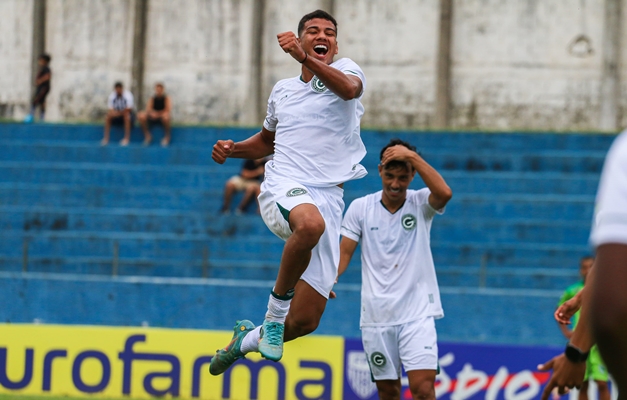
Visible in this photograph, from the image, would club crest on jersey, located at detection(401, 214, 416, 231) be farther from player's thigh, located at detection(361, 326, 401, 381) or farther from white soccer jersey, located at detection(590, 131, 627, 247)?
white soccer jersey, located at detection(590, 131, 627, 247)

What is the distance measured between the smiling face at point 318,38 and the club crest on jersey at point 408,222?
1.91m

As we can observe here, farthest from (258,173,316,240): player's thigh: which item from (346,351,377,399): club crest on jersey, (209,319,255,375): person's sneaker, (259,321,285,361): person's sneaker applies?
(346,351,377,399): club crest on jersey

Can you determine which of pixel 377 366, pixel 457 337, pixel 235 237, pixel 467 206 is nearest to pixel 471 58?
pixel 467 206

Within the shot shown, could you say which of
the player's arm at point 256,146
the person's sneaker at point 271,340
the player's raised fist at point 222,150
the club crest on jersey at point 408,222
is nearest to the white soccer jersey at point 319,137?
the player's raised fist at point 222,150

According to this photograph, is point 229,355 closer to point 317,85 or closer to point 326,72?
point 317,85

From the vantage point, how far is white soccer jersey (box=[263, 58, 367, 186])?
627cm

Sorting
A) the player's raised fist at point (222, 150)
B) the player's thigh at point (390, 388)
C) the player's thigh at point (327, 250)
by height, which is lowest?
the player's thigh at point (390, 388)

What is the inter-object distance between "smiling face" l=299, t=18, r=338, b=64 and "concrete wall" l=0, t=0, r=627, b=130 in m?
18.1

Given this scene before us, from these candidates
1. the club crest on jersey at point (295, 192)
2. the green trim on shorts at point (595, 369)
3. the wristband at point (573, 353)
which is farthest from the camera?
the green trim on shorts at point (595, 369)

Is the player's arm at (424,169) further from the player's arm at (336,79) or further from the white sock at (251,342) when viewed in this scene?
the white sock at (251,342)

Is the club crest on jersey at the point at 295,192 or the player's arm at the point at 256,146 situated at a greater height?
the player's arm at the point at 256,146

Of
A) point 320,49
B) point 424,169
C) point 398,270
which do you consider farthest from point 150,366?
point 320,49

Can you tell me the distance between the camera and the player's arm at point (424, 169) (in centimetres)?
730

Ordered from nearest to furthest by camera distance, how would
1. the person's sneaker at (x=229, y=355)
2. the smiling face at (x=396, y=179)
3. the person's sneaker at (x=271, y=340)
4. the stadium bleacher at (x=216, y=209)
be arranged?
1. the person's sneaker at (x=271, y=340)
2. the person's sneaker at (x=229, y=355)
3. the smiling face at (x=396, y=179)
4. the stadium bleacher at (x=216, y=209)
